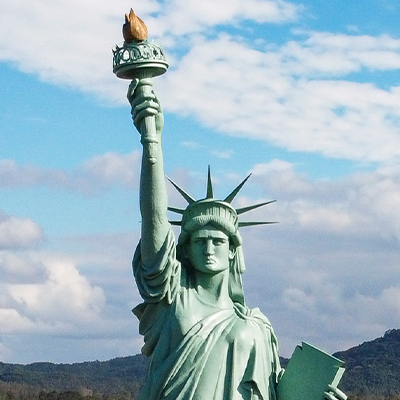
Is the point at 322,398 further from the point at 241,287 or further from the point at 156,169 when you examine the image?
the point at 156,169

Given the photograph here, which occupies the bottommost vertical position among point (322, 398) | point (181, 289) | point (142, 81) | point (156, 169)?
point (322, 398)

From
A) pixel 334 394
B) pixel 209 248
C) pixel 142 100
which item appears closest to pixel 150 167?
pixel 142 100

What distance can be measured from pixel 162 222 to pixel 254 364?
181 cm

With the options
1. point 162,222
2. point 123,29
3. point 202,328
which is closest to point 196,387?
point 202,328

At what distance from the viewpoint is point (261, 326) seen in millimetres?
14273

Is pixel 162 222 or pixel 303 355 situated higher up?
pixel 162 222

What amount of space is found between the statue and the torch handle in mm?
10

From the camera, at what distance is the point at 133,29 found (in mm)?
13344

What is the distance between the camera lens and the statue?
13.5 metres

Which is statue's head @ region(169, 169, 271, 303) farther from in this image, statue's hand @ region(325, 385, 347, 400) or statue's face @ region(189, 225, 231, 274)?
statue's hand @ region(325, 385, 347, 400)

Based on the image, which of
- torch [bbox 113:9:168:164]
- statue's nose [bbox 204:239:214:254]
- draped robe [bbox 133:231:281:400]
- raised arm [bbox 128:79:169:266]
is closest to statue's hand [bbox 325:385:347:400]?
draped robe [bbox 133:231:281:400]

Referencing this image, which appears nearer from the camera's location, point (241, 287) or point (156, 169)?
point (156, 169)

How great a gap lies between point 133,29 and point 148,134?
109 centimetres

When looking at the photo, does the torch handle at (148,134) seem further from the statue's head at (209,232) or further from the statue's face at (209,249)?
the statue's face at (209,249)
